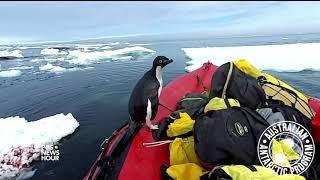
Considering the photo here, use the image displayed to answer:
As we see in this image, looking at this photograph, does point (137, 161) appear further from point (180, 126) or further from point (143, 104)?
point (143, 104)

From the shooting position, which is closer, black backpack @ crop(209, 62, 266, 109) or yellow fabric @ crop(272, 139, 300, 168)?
yellow fabric @ crop(272, 139, 300, 168)

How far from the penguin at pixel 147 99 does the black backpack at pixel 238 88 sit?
0.57 m

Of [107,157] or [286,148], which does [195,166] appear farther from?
[107,157]

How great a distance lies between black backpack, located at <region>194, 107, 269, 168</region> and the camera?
6.78 feet

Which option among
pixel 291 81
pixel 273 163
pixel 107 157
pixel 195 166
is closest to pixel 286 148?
pixel 273 163

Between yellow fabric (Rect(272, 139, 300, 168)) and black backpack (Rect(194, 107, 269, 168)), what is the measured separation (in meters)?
0.12

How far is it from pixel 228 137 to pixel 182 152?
42 cm

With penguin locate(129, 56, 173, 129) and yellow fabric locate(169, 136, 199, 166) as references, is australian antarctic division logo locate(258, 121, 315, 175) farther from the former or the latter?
penguin locate(129, 56, 173, 129)

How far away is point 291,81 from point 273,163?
22.4 ft

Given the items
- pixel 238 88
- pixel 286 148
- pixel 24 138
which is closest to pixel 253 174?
pixel 286 148

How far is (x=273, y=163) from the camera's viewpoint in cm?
203

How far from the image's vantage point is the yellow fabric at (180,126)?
252 centimetres

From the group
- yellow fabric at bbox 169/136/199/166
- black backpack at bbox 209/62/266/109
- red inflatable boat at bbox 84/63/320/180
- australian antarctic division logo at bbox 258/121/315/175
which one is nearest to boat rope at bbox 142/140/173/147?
red inflatable boat at bbox 84/63/320/180

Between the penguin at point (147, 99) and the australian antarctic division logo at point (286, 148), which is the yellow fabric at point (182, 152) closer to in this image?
the australian antarctic division logo at point (286, 148)
